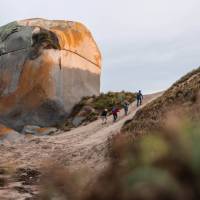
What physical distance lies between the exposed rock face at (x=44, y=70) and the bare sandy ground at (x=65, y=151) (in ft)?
25.5

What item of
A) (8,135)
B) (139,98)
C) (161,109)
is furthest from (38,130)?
(161,109)

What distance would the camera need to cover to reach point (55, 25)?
44.3 meters

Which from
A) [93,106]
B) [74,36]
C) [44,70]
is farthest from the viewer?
[74,36]

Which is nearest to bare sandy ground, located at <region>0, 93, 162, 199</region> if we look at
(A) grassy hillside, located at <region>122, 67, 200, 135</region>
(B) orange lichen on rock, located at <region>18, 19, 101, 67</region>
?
(A) grassy hillside, located at <region>122, 67, 200, 135</region>

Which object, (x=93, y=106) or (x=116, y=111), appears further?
(x=93, y=106)

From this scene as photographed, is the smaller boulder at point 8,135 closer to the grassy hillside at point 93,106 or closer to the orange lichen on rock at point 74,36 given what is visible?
the grassy hillside at point 93,106

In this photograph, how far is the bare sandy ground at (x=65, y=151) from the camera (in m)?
20.9

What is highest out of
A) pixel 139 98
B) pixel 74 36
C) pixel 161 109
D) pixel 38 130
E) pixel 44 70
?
pixel 74 36

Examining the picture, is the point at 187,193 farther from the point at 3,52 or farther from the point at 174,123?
the point at 3,52

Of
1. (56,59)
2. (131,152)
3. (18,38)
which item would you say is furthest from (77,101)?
(131,152)

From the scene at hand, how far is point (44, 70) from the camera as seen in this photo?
133 feet

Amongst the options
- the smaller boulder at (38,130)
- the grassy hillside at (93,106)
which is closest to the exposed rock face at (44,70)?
the smaller boulder at (38,130)

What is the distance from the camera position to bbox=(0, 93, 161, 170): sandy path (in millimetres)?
21141

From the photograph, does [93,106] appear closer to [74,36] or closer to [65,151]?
[74,36]
